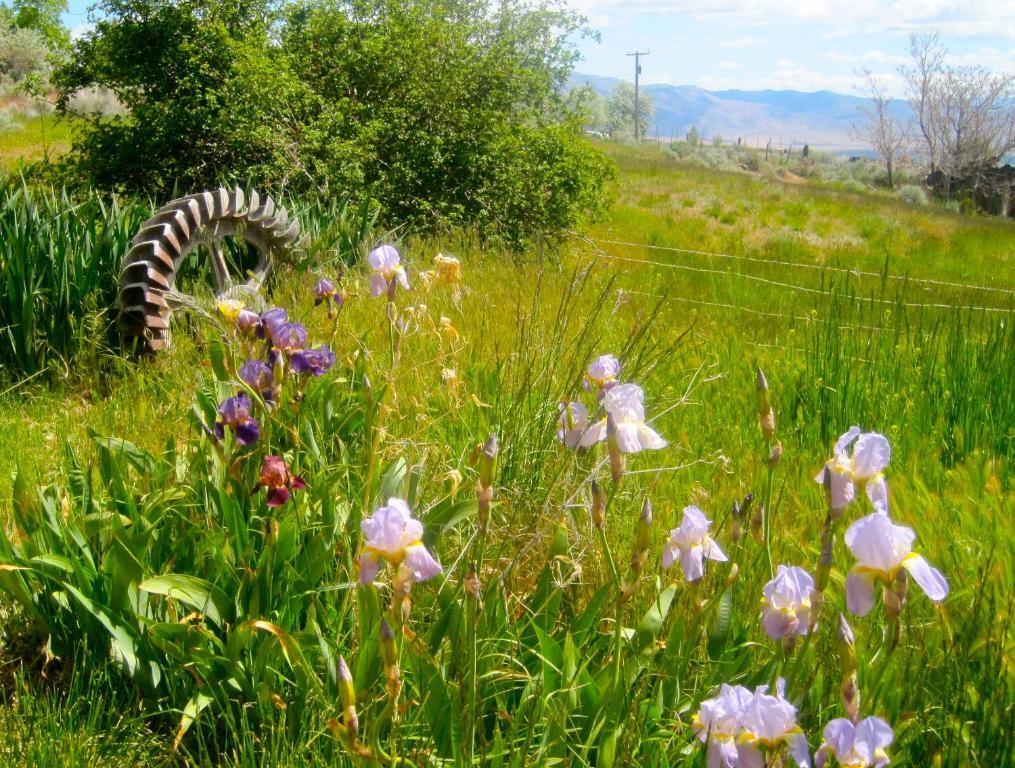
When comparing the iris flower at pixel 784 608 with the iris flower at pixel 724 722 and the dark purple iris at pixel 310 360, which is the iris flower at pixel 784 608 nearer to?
the iris flower at pixel 724 722

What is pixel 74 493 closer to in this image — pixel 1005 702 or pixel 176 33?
pixel 1005 702

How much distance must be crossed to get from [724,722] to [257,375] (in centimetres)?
141

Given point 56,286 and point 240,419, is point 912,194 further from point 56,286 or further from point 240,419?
point 240,419

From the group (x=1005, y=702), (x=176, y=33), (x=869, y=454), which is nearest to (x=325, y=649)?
(x=869, y=454)

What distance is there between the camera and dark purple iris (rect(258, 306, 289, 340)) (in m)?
2.21

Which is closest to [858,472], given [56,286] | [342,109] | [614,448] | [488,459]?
[614,448]

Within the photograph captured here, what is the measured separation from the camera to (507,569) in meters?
1.74

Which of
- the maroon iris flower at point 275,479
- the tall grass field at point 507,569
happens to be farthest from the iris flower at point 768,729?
the maroon iris flower at point 275,479

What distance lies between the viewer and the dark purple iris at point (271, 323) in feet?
7.25

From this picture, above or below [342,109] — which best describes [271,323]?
below

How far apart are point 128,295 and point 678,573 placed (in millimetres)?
3433

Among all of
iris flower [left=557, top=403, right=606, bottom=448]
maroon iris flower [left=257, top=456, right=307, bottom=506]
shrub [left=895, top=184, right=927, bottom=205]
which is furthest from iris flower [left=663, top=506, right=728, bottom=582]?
shrub [left=895, top=184, right=927, bottom=205]

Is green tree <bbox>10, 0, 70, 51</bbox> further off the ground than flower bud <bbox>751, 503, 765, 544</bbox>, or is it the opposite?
green tree <bbox>10, 0, 70, 51</bbox>

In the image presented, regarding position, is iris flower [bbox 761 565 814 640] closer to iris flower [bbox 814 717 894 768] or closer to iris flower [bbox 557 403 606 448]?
iris flower [bbox 814 717 894 768]
